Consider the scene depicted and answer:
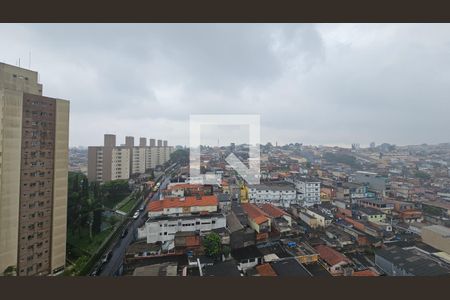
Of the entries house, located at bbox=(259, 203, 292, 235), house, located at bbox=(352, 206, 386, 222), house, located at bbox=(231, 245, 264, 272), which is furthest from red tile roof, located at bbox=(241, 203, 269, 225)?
house, located at bbox=(352, 206, 386, 222)

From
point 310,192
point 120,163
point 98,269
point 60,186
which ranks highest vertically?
point 120,163

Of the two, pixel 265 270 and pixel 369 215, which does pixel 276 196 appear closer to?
pixel 369 215

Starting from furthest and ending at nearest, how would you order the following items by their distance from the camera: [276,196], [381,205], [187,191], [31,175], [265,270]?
[276,196], [187,191], [381,205], [31,175], [265,270]

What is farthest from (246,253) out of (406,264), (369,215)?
(369,215)

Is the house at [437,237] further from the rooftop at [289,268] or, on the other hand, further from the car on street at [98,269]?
the car on street at [98,269]

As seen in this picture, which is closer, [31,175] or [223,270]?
[223,270]

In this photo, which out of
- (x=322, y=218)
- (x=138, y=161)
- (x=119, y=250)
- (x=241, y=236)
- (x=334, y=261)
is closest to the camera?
(x=334, y=261)

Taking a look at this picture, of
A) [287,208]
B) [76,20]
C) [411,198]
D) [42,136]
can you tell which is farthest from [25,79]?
[411,198]

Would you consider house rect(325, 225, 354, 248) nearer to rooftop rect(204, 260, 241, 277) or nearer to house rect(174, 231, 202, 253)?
rooftop rect(204, 260, 241, 277)
